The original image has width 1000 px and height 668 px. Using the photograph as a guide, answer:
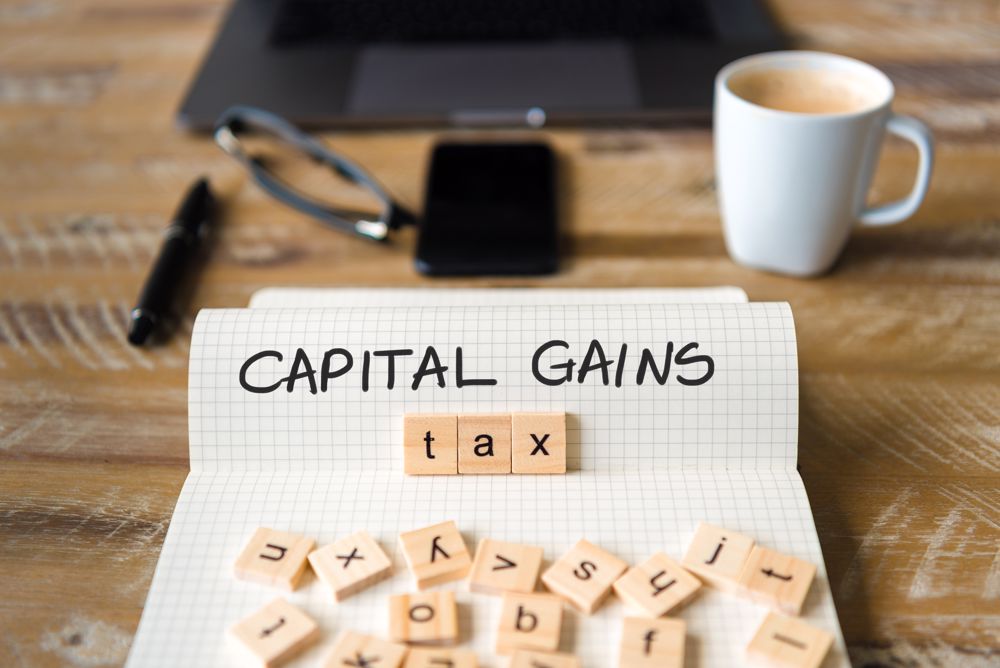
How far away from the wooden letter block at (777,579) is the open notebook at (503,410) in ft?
0.10

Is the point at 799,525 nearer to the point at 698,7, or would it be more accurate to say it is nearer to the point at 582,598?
the point at 582,598

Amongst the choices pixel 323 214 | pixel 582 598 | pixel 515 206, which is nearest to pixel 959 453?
pixel 582 598

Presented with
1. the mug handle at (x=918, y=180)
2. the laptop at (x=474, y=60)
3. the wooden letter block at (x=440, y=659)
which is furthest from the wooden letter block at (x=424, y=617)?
the laptop at (x=474, y=60)

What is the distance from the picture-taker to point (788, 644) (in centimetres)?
42

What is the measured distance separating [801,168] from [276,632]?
450mm

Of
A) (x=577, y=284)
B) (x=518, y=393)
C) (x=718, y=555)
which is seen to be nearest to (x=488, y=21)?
(x=577, y=284)

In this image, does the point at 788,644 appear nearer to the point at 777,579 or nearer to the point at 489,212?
the point at 777,579

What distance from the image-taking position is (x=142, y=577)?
487mm

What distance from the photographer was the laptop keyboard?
3.25ft

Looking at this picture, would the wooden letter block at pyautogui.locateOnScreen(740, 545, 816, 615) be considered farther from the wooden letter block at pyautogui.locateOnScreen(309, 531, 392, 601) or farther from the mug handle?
the mug handle

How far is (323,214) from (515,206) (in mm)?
160

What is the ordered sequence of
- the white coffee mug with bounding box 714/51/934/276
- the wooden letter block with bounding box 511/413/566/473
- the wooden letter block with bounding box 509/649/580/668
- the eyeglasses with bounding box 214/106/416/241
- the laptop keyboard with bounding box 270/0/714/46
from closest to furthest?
the wooden letter block with bounding box 509/649/580/668 < the wooden letter block with bounding box 511/413/566/473 < the white coffee mug with bounding box 714/51/934/276 < the eyeglasses with bounding box 214/106/416/241 < the laptop keyboard with bounding box 270/0/714/46

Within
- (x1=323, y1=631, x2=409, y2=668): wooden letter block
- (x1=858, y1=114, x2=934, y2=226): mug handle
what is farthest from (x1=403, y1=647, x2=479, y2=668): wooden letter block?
(x1=858, y1=114, x2=934, y2=226): mug handle

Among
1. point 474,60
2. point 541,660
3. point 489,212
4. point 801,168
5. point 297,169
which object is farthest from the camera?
point 474,60
